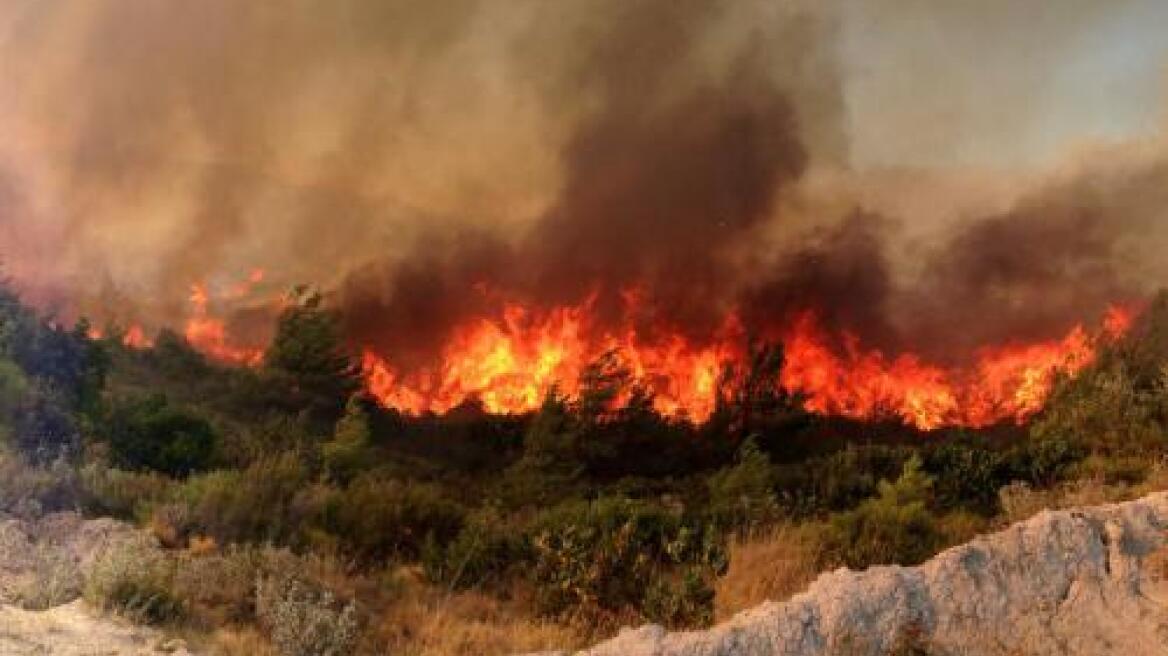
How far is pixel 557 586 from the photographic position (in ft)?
32.1

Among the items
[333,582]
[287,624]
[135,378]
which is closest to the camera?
[287,624]

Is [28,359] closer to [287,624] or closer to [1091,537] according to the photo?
[287,624]

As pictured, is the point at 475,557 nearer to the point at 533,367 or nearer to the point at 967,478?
the point at 967,478

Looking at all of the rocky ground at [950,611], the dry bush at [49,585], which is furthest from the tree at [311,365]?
the rocky ground at [950,611]

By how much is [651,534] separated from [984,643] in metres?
5.06

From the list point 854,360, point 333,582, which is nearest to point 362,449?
point 333,582

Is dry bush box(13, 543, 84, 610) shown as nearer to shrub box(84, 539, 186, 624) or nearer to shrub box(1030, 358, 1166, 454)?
shrub box(84, 539, 186, 624)

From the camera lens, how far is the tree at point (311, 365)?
29.0 metres

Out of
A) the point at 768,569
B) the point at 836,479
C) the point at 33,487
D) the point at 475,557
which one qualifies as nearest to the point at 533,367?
the point at 836,479

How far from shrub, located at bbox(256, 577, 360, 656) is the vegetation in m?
0.02

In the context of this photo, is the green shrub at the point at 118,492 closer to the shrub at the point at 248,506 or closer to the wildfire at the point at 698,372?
the shrub at the point at 248,506

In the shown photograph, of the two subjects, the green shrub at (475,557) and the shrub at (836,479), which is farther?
the shrub at (836,479)

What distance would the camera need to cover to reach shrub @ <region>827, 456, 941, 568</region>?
416 inches

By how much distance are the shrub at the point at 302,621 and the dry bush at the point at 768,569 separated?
287 cm
